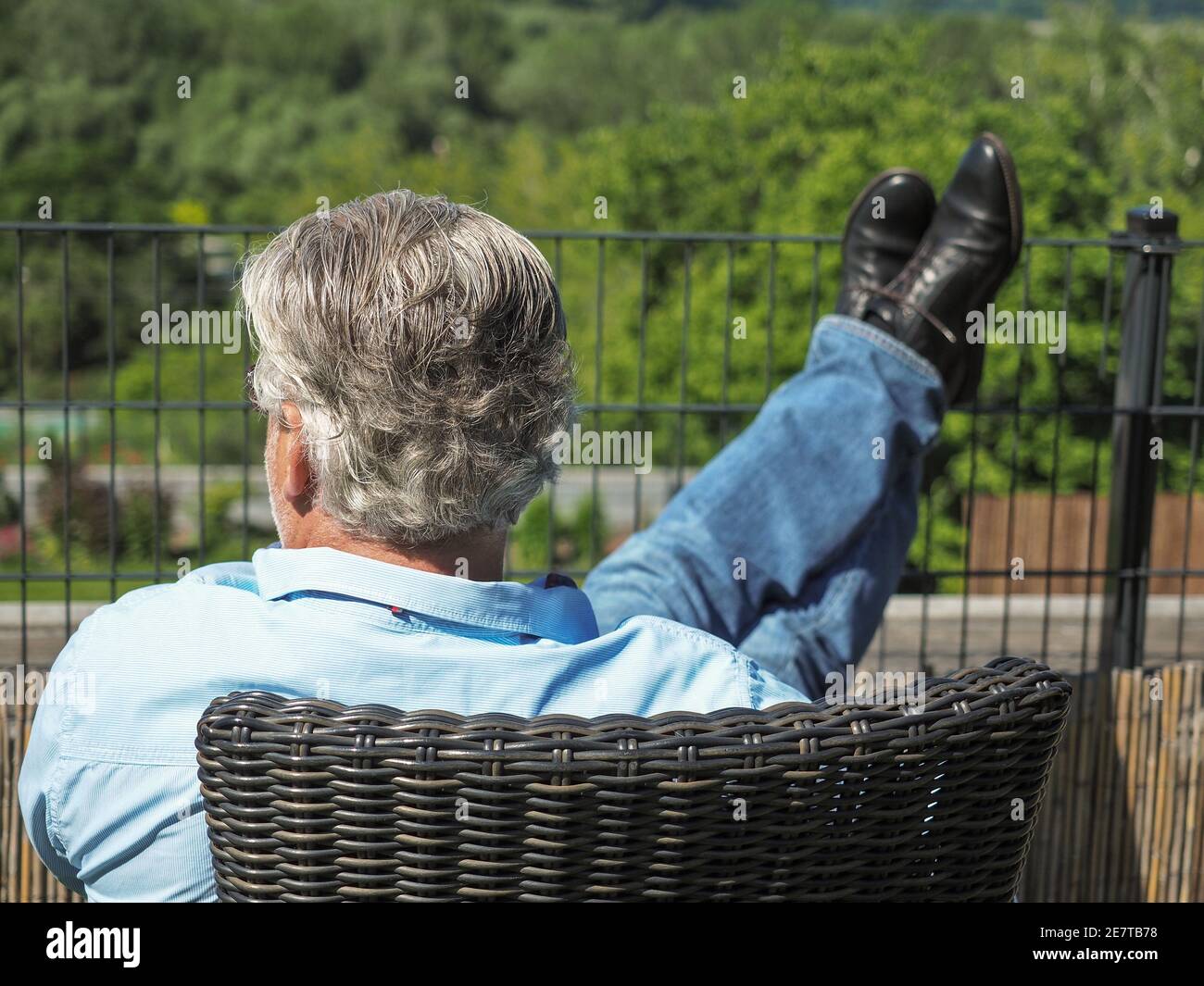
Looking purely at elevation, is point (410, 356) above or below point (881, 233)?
below

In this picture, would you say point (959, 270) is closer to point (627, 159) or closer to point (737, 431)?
point (737, 431)

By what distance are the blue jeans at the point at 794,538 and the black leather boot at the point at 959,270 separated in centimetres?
25

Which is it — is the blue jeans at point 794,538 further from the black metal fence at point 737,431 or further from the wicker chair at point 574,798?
the wicker chair at point 574,798

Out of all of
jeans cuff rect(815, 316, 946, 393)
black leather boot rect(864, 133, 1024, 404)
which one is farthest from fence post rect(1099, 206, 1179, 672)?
jeans cuff rect(815, 316, 946, 393)

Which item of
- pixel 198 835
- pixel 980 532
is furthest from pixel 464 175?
pixel 198 835

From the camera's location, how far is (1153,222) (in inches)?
111

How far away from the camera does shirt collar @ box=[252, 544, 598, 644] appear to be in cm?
109

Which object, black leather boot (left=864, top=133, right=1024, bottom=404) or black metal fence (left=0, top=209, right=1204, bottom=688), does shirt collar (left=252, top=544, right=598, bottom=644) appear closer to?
black metal fence (left=0, top=209, right=1204, bottom=688)

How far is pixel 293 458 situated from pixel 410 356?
0.16 metres

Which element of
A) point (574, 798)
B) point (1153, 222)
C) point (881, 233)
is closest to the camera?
point (574, 798)

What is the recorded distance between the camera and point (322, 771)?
0.93 meters

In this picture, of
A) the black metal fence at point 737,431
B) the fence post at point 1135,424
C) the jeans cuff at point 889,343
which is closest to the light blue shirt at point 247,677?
the black metal fence at point 737,431

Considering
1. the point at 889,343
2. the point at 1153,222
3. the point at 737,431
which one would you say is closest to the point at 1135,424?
the point at 1153,222
